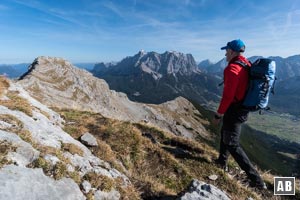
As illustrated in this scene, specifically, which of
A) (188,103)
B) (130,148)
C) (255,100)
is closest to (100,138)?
(130,148)

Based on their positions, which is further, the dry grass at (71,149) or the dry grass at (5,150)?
the dry grass at (71,149)

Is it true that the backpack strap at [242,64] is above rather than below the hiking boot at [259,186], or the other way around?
above

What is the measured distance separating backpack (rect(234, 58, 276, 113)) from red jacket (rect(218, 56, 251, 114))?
0.19 m

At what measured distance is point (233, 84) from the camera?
1002 centimetres

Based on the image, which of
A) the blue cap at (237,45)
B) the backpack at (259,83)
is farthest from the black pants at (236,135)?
the blue cap at (237,45)

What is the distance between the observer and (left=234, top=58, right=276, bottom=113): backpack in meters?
9.90

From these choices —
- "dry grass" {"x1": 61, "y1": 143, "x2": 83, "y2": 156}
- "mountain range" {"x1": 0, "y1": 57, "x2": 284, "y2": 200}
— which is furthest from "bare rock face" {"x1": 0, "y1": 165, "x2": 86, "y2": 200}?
"dry grass" {"x1": 61, "y1": 143, "x2": 83, "y2": 156}

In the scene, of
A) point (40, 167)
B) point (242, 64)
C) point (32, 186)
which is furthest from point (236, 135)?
point (32, 186)

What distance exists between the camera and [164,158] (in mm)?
12023

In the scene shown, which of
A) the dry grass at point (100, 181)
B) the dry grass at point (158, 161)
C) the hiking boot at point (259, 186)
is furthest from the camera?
the hiking boot at point (259, 186)

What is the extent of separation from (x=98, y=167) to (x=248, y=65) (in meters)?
7.12

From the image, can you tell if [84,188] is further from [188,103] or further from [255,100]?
[188,103]

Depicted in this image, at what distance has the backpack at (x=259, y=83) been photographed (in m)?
9.90

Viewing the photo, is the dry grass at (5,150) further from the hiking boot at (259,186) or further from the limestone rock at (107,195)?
the hiking boot at (259,186)
